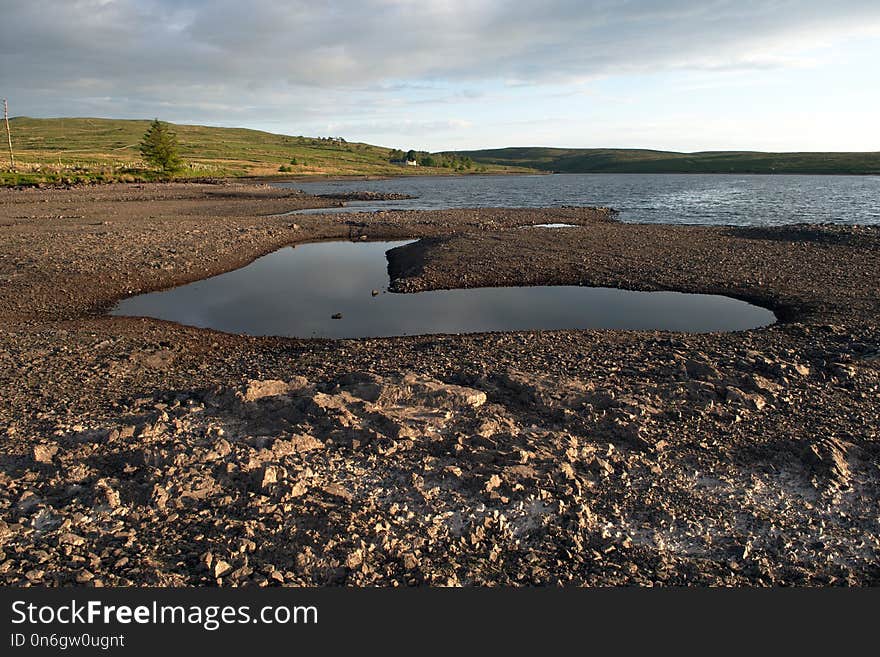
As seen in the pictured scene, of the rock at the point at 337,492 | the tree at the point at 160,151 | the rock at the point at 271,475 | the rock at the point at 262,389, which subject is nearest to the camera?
the rock at the point at 337,492

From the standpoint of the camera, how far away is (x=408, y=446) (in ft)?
30.0

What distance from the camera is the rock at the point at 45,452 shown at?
334 inches

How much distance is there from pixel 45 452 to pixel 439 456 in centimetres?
637

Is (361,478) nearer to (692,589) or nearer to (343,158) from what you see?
(692,589)

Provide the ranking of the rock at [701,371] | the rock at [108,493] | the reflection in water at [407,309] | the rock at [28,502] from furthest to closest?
the reflection in water at [407,309] < the rock at [701,371] < the rock at [108,493] < the rock at [28,502]

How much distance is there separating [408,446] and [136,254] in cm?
2391

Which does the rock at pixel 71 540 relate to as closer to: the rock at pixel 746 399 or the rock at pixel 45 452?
the rock at pixel 45 452

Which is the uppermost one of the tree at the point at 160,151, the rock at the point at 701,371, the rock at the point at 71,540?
the tree at the point at 160,151

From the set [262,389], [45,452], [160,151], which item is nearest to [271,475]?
[262,389]

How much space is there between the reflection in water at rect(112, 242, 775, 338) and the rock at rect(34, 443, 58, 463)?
30.3 ft

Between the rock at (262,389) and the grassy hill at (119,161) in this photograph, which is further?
the grassy hill at (119,161)

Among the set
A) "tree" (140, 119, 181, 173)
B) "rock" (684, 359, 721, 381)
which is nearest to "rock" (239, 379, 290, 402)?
"rock" (684, 359, 721, 381)

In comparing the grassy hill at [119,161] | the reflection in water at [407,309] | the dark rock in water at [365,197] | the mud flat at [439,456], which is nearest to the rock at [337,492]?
the mud flat at [439,456]

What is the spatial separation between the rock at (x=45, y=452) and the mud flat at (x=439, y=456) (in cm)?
5
